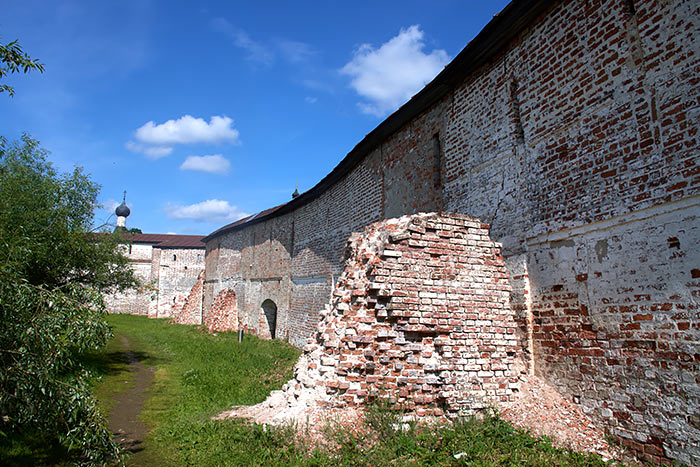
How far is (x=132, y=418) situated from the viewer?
291 inches

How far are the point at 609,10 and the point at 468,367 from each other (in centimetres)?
442

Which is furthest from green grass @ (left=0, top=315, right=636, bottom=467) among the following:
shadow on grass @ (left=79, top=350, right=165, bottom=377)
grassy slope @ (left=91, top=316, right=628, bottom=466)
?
shadow on grass @ (left=79, top=350, right=165, bottom=377)

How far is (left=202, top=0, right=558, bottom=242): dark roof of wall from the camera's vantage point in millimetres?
6000

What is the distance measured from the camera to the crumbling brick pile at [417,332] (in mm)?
5086

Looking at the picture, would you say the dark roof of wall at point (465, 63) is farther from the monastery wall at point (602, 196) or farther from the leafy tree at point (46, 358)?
the leafy tree at point (46, 358)

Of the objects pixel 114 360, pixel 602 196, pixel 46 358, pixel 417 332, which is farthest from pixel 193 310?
pixel 602 196

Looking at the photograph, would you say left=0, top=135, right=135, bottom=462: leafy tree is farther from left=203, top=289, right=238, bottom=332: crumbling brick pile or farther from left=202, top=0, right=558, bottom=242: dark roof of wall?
left=203, top=289, right=238, bottom=332: crumbling brick pile

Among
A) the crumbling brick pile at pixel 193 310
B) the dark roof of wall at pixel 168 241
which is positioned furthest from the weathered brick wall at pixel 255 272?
the dark roof of wall at pixel 168 241

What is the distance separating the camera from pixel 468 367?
17.8 ft

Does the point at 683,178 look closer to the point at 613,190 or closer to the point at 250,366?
the point at 613,190

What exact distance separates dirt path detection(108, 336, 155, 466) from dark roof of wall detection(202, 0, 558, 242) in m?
7.08

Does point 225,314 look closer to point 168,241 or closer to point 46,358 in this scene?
point 168,241

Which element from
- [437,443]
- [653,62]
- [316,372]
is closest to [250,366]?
[316,372]

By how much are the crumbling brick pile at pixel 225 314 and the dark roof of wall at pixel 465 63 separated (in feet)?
42.1
